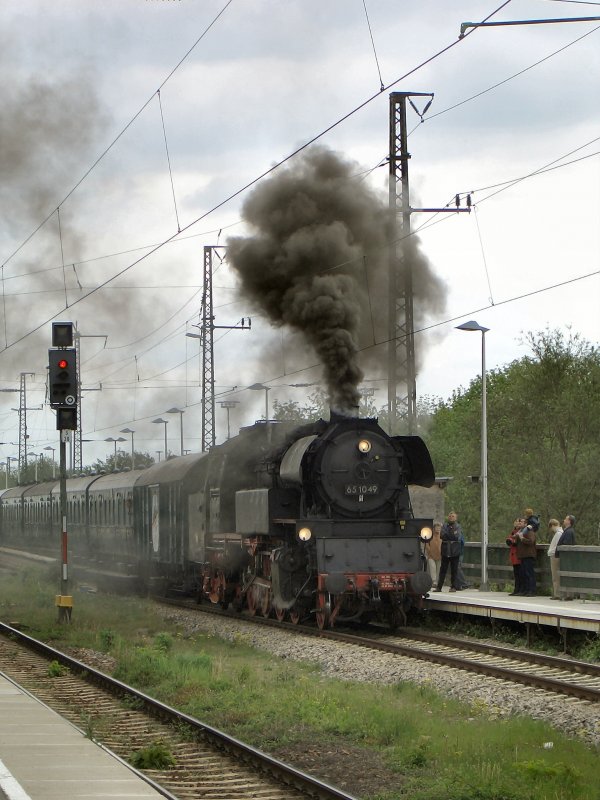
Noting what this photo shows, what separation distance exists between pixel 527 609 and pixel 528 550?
145 inches

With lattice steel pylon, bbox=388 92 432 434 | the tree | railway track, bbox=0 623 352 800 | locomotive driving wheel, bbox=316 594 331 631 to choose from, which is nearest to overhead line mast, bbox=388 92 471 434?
lattice steel pylon, bbox=388 92 432 434

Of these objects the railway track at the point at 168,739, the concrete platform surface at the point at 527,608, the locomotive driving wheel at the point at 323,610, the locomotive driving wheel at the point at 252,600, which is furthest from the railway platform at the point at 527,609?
the railway track at the point at 168,739

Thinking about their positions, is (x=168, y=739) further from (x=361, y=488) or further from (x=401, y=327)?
(x=401, y=327)

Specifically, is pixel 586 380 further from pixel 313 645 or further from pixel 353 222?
pixel 313 645

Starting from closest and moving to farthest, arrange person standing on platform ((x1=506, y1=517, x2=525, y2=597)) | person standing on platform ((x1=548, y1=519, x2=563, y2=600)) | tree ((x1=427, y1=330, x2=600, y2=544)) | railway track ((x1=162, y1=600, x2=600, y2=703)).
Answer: railway track ((x1=162, y1=600, x2=600, y2=703)), person standing on platform ((x1=548, y1=519, x2=563, y2=600)), person standing on platform ((x1=506, y1=517, x2=525, y2=597)), tree ((x1=427, y1=330, x2=600, y2=544))

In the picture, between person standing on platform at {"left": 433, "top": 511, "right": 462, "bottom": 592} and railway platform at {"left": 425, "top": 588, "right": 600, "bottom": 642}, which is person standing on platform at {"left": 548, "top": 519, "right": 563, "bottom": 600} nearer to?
railway platform at {"left": 425, "top": 588, "right": 600, "bottom": 642}

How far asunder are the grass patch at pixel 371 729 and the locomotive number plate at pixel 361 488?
2938 mm

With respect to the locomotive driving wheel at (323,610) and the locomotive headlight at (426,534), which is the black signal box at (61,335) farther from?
the locomotive headlight at (426,534)

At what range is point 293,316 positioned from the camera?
789 inches

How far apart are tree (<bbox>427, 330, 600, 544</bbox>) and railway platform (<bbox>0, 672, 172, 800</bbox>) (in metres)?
27.1

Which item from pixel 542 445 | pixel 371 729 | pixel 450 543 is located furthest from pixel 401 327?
pixel 542 445

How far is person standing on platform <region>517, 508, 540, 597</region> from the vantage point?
2041cm

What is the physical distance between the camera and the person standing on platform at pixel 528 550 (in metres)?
20.4

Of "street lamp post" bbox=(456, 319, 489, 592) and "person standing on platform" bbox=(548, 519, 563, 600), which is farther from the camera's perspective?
"street lamp post" bbox=(456, 319, 489, 592)
